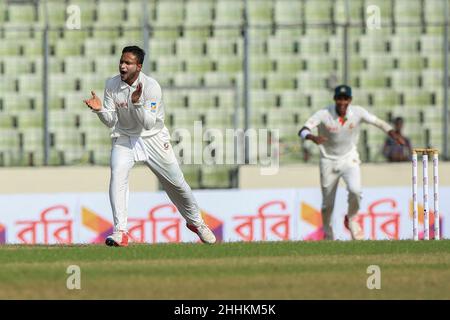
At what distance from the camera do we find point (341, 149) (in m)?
17.6

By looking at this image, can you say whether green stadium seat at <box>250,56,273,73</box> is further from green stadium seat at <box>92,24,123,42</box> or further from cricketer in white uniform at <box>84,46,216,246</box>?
cricketer in white uniform at <box>84,46,216,246</box>

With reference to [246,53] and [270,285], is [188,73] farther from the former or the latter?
[270,285]

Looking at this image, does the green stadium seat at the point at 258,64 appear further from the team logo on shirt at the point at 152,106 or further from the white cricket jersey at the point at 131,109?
the team logo on shirt at the point at 152,106

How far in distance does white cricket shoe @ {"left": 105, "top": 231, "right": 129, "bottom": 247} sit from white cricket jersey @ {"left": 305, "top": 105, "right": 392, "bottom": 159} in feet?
15.3

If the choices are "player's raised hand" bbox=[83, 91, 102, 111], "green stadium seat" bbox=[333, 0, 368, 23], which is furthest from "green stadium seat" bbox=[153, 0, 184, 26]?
"player's raised hand" bbox=[83, 91, 102, 111]

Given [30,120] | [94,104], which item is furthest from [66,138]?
[94,104]

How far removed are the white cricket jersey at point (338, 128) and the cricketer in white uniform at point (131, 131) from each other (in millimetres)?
4195

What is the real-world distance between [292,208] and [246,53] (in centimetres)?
348

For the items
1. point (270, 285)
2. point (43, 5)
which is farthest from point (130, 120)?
point (43, 5)

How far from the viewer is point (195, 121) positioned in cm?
2336

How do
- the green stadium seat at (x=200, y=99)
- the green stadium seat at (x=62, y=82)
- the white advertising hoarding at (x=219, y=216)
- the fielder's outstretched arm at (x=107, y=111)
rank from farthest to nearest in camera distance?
the green stadium seat at (x=62, y=82), the green stadium seat at (x=200, y=99), the white advertising hoarding at (x=219, y=216), the fielder's outstretched arm at (x=107, y=111)

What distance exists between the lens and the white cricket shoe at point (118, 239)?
1338cm

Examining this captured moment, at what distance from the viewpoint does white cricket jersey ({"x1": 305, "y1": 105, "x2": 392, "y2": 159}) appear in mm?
17516

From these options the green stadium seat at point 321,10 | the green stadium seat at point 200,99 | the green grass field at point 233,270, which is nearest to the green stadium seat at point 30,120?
the green stadium seat at point 200,99
